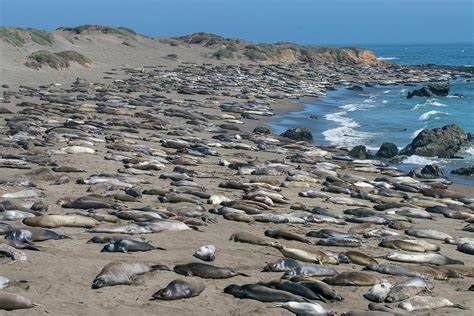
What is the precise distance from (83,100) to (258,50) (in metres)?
36.9

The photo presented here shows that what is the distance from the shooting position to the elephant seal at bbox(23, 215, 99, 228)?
303 inches

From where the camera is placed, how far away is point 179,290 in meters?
5.74

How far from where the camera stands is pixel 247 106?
2588cm

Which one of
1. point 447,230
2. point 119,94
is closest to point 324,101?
point 119,94

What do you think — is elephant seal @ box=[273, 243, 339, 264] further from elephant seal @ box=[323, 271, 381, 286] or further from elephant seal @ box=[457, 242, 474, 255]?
elephant seal @ box=[457, 242, 474, 255]

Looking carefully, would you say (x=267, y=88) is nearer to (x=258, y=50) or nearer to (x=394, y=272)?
(x=258, y=50)

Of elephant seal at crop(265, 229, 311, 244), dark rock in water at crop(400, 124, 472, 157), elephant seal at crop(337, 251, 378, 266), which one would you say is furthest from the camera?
dark rock in water at crop(400, 124, 472, 157)

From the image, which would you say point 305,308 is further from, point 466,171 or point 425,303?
point 466,171

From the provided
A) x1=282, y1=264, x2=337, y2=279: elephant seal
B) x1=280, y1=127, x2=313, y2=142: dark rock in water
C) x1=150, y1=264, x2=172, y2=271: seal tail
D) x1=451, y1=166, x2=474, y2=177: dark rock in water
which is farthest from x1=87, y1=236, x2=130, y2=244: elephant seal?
x1=280, y1=127, x2=313, y2=142: dark rock in water

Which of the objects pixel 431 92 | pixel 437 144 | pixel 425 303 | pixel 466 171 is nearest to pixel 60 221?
pixel 425 303

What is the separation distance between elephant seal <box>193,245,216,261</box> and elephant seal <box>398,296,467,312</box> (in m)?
1.94

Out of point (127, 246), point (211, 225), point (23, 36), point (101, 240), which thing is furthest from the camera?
point (23, 36)

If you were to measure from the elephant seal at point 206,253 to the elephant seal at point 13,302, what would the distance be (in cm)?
207

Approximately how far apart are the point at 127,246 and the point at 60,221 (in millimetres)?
1232
